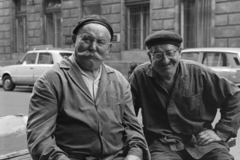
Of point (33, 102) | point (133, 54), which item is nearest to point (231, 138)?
point (33, 102)

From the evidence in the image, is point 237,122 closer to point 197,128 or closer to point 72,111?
point 197,128

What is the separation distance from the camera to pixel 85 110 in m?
2.23

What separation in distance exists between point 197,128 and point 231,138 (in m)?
0.46

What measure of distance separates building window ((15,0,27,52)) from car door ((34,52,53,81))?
10189 millimetres

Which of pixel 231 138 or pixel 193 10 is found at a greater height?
pixel 193 10

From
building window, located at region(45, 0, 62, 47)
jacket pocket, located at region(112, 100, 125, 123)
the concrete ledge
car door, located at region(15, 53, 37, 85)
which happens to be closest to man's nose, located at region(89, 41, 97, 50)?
jacket pocket, located at region(112, 100, 125, 123)

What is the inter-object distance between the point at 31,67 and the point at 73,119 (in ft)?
40.1

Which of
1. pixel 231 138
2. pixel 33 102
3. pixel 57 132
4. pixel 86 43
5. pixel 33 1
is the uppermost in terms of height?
pixel 33 1

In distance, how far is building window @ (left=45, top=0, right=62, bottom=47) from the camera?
21.8 m

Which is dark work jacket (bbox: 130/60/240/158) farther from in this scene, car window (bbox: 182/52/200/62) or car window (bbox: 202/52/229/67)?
car window (bbox: 182/52/200/62)

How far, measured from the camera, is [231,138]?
3188 millimetres

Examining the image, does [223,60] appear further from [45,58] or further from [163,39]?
[163,39]

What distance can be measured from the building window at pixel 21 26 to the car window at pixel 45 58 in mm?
10170

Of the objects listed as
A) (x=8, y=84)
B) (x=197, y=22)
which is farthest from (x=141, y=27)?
(x=8, y=84)
